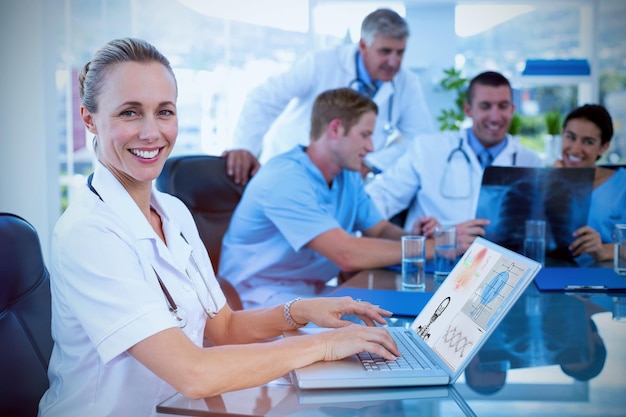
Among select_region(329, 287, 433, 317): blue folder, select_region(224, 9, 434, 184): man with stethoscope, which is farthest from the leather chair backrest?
select_region(329, 287, 433, 317): blue folder

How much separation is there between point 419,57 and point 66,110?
2.34 metres

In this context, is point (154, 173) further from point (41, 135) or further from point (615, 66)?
point (615, 66)

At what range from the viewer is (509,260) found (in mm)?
1106

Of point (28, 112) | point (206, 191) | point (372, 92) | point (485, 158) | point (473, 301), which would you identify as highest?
point (372, 92)

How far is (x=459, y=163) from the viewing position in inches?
120

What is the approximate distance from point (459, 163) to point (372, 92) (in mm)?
665

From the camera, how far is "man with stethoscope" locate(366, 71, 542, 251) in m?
2.97

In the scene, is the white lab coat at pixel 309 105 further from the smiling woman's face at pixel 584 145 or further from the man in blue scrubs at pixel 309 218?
the smiling woman's face at pixel 584 145

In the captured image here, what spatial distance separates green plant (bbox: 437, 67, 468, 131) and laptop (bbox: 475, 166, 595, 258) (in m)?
2.69

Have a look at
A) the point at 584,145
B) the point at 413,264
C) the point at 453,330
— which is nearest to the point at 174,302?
the point at 453,330

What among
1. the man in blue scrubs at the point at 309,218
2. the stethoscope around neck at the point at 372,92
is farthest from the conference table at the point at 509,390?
the stethoscope around neck at the point at 372,92

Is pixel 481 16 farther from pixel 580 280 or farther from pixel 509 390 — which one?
pixel 509 390

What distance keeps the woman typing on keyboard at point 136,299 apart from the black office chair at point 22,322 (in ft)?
0.27

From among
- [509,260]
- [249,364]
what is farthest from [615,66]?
[249,364]
